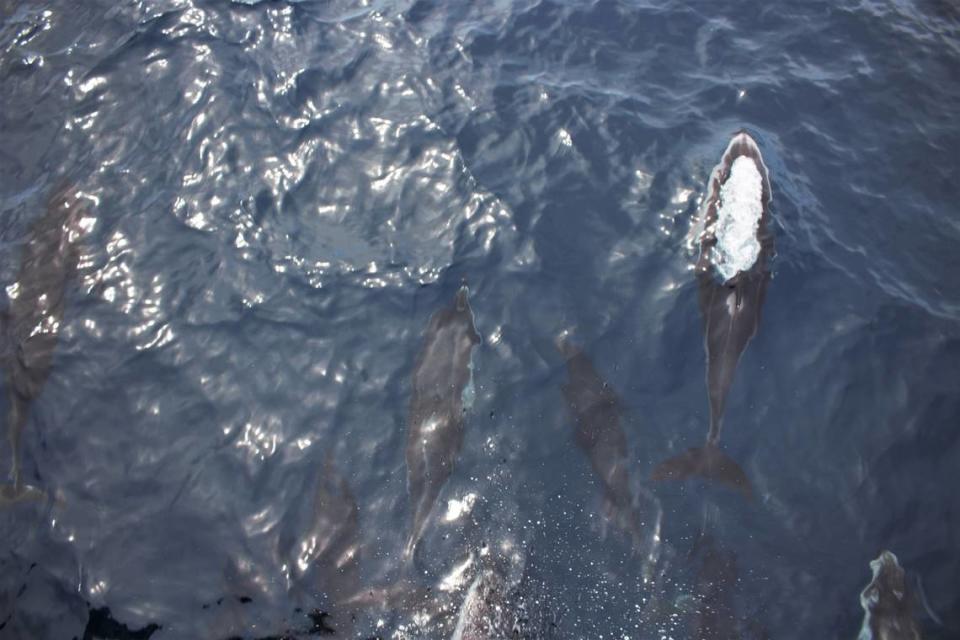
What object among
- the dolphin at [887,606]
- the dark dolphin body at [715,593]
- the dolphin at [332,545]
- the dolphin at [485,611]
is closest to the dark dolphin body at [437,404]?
the dolphin at [332,545]

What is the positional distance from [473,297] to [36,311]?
5.62 meters

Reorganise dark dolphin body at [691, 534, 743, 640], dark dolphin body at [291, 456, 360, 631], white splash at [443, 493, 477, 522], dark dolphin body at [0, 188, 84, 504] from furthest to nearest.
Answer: dark dolphin body at [0, 188, 84, 504] → white splash at [443, 493, 477, 522] → dark dolphin body at [291, 456, 360, 631] → dark dolphin body at [691, 534, 743, 640]

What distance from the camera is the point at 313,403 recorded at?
328 inches

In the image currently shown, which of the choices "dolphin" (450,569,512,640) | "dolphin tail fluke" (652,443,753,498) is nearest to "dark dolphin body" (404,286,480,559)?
"dolphin" (450,569,512,640)

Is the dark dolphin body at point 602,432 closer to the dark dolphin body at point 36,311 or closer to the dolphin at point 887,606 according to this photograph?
the dolphin at point 887,606

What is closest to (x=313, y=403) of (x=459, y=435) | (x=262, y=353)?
(x=262, y=353)

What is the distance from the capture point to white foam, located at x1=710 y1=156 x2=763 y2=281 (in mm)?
9312

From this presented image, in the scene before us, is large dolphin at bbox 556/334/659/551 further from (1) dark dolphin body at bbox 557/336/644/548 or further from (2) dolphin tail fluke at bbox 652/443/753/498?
(2) dolphin tail fluke at bbox 652/443/753/498

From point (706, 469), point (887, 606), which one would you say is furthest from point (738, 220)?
point (887, 606)

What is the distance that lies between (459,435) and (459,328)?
4.88ft

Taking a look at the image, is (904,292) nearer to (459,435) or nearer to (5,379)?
(459,435)

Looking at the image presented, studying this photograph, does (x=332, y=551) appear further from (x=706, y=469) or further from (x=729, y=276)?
(x=729, y=276)

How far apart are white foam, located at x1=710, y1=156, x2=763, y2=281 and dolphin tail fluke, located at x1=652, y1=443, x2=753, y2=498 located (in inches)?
98.6

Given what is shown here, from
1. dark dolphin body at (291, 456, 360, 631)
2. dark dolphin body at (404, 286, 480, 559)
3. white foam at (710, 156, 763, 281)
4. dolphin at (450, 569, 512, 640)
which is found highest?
white foam at (710, 156, 763, 281)
